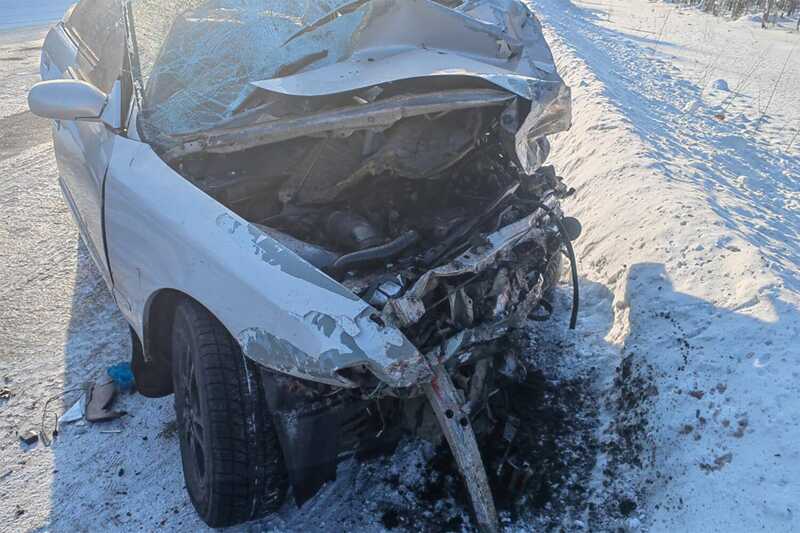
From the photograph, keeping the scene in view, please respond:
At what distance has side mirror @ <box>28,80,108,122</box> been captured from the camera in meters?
2.83

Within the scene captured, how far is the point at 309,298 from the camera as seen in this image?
2016mm

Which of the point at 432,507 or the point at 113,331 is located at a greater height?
the point at 432,507

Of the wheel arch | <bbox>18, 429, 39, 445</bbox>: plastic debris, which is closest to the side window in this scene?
the wheel arch

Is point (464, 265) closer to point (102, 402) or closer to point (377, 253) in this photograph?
point (377, 253)

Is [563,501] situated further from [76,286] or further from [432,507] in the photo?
[76,286]

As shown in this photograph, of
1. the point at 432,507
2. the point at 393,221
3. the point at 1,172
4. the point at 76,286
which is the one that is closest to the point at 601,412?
the point at 432,507

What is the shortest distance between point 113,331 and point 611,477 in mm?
2849

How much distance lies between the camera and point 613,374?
3029mm

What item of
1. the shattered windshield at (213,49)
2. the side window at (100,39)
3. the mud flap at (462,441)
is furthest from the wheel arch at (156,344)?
the side window at (100,39)

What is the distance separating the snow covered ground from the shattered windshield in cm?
147

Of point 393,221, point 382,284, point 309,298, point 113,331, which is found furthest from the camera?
point 113,331

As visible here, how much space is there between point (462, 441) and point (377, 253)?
2.55 feet

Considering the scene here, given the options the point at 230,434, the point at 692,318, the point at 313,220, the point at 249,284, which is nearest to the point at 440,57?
the point at 313,220

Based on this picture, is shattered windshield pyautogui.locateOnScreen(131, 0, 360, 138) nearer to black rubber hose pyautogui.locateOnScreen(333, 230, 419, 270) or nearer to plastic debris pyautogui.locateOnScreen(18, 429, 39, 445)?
black rubber hose pyautogui.locateOnScreen(333, 230, 419, 270)
